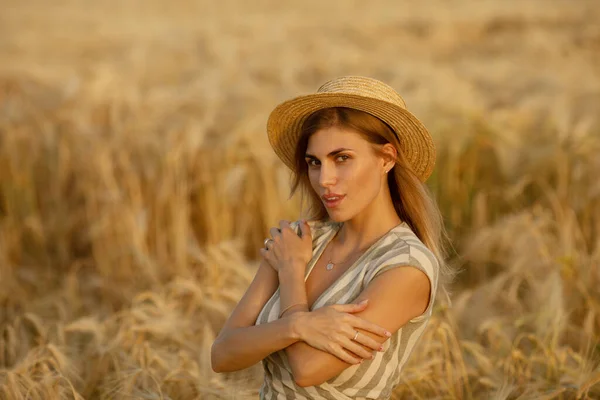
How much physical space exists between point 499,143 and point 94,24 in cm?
939

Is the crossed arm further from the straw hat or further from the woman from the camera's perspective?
the straw hat

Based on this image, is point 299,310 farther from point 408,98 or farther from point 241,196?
point 408,98

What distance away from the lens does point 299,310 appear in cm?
226

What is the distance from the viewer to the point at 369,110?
2.34 metres

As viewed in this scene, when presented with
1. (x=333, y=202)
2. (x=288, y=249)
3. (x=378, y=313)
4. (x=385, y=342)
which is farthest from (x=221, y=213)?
(x=378, y=313)

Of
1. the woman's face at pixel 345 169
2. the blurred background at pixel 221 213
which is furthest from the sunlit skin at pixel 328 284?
the blurred background at pixel 221 213

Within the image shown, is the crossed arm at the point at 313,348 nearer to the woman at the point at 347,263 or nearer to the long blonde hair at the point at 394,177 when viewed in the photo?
the woman at the point at 347,263

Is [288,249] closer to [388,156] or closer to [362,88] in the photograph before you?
[388,156]

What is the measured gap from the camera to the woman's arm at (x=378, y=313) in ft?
7.10

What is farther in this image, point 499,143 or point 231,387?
point 499,143

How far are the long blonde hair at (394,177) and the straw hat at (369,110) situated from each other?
0.02 metres

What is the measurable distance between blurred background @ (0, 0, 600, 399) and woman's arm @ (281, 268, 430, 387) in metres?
0.88

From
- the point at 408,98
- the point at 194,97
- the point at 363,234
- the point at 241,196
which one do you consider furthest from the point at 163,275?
the point at 363,234

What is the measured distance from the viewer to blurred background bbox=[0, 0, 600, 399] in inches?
132
